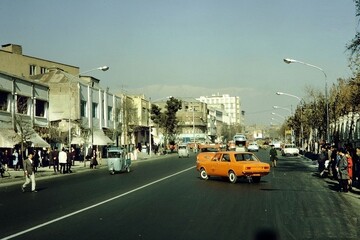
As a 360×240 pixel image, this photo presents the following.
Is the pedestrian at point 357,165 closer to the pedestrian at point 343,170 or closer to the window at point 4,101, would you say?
the pedestrian at point 343,170

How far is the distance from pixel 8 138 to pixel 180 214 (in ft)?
91.8

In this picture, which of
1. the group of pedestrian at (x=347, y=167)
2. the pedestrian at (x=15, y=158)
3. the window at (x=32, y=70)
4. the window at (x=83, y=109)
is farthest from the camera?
the window at (x=32, y=70)

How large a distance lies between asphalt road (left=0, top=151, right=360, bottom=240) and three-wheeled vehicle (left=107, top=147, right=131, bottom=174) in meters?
12.1

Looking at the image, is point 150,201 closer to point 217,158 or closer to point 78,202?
point 78,202

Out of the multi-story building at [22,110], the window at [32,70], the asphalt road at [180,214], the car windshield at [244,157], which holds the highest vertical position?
the window at [32,70]

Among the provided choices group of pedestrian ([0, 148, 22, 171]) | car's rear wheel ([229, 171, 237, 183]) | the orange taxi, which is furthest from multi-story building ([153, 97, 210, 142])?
car's rear wheel ([229, 171, 237, 183])

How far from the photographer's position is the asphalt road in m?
9.92

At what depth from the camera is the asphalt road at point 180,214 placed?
32.6 feet

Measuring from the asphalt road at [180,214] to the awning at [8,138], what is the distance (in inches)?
724

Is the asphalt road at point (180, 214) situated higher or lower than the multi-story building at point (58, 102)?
lower

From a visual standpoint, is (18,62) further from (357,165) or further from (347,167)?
(347,167)

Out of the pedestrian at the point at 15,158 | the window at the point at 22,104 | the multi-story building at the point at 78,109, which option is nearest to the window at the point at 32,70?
the multi-story building at the point at 78,109

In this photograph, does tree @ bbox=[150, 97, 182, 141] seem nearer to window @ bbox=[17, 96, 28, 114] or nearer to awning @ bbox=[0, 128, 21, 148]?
window @ bbox=[17, 96, 28, 114]

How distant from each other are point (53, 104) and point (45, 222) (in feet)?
145
